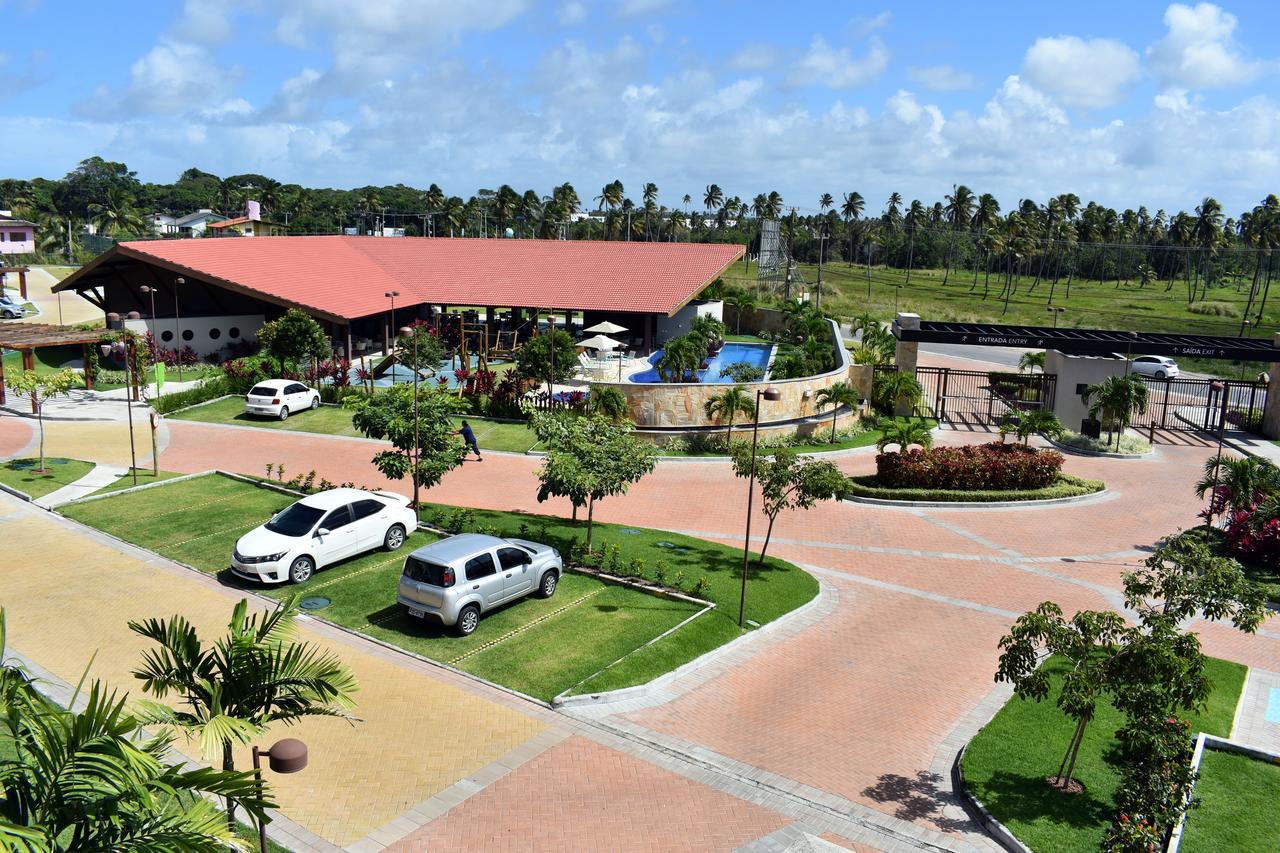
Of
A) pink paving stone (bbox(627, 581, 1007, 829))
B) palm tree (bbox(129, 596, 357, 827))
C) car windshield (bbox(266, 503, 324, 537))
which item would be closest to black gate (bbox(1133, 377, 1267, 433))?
pink paving stone (bbox(627, 581, 1007, 829))

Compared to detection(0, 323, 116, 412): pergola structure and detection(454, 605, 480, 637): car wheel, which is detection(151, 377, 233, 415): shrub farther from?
detection(454, 605, 480, 637): car wheel

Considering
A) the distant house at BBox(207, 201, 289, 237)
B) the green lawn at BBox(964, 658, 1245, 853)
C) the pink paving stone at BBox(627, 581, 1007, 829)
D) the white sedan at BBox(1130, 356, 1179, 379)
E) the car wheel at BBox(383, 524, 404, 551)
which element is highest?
the distant house at BBox(207, 201, 289, 237)

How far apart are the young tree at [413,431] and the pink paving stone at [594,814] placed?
1001cm

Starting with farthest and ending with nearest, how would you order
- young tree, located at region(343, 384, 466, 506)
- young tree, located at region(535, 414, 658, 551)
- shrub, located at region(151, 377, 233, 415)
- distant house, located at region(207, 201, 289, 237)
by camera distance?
1. distant house, located at region(207, 201, 289, 237)
2. shrub, located at region(151, 377, 233, 415)
3. young tree, located at region(343, 384, 466, 506)
4. young tree, located at region(535, 414, 658, 551)

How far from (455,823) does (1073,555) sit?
18813 mm

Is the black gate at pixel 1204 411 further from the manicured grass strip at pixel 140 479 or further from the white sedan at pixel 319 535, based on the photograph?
the manicured grass strip at pixel 140 479

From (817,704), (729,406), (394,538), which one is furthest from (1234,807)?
(729,406)

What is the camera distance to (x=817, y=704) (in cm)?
1598

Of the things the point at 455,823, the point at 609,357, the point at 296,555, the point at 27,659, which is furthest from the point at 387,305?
the point at 455,823

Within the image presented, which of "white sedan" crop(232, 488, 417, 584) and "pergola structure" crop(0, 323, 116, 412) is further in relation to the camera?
"pergola structure" crop(0, 323, 116, 412)

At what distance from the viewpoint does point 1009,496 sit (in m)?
29.3

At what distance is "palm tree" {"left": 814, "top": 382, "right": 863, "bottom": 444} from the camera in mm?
36375

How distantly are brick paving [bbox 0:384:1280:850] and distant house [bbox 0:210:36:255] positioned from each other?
74.7 meters

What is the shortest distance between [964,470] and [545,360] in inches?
657
